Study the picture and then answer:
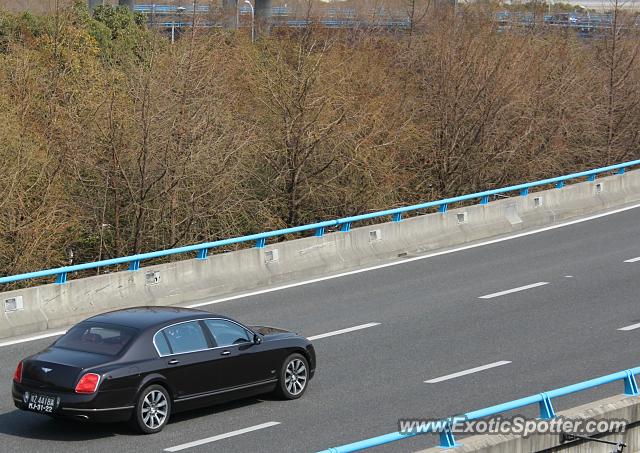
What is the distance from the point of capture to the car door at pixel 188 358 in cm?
1314

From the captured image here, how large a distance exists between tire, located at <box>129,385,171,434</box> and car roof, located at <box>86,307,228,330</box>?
80 cm

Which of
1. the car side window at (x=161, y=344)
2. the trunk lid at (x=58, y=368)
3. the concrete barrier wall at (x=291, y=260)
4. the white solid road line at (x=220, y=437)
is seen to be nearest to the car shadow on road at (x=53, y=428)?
the trunk lid at (x=58, y=368)

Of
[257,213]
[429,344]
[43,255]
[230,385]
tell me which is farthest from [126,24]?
[230,385]

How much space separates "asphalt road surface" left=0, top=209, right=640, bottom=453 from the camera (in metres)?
13.0

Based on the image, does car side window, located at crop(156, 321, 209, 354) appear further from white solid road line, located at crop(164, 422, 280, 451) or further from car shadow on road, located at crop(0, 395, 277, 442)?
white solid road line, located at crop(164, 422, 280, 451)

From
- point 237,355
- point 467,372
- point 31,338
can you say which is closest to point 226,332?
point 237,355

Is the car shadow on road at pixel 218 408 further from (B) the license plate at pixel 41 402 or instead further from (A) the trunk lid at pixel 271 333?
(B) the license plate at pixel 41 402

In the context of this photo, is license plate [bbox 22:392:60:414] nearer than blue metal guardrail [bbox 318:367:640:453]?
No

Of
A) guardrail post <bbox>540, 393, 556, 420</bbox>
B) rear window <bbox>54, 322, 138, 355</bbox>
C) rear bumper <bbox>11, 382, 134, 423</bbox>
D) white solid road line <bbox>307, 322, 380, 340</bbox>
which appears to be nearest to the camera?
guardrail post <bbox>540, 393, 556, 420</bbox>

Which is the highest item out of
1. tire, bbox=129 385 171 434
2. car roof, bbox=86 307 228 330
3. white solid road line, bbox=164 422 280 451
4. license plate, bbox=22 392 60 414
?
car roof, bbox=86 307 228 330

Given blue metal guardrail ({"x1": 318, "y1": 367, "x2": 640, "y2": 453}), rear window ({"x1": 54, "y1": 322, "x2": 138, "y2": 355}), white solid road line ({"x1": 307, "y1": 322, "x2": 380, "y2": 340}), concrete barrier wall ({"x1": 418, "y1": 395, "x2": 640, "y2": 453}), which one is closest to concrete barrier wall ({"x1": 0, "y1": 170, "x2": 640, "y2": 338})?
white solid road line ({"x1": 307, "y1": 322, "x2": 380, "y2": 340})

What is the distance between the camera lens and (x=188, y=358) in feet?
43.9

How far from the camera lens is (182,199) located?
87.1 ft

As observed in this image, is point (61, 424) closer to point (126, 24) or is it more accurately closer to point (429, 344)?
point (429, 344)
